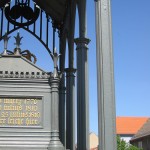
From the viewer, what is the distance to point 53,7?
1912cm

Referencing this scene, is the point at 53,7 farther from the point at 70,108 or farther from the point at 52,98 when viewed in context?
the point at 52,98

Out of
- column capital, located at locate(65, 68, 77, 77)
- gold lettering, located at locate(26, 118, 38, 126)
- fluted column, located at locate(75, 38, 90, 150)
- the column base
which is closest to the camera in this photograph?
the column base

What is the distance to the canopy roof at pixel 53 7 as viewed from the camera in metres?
18.5

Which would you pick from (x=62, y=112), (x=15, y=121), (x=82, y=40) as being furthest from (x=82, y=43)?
(x=62, y=112)

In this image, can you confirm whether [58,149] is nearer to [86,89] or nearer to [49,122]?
[49,122]

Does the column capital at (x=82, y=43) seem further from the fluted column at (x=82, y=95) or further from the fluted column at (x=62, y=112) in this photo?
the fluted column at (x=62, y=112)

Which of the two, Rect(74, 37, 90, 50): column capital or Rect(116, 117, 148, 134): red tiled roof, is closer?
Rect(74, 37, 90, 50): column capital

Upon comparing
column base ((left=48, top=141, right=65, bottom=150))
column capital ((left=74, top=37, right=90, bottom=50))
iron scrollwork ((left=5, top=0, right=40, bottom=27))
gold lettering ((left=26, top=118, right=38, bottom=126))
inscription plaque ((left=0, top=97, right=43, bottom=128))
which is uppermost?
iron scrollwork ((left=5, top=0, right=40, bottom=27))

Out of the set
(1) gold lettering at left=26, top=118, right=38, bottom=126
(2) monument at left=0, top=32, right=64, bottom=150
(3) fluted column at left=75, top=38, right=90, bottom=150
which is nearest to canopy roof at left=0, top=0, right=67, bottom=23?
(3) fluted column at left=75, top=38, right=90, bottom=150

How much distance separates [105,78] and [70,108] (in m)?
7.47

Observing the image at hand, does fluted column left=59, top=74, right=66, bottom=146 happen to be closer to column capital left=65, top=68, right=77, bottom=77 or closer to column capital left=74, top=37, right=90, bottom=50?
column capital left=65, top=68, right=77, bottom=77

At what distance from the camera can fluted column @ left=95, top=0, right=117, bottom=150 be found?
8.25 metres

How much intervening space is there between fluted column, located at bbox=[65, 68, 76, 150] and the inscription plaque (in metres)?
4.75

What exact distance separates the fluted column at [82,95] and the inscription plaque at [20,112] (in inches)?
78.4
